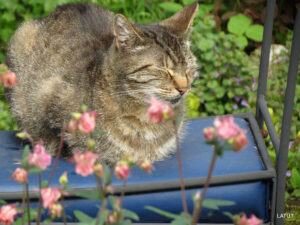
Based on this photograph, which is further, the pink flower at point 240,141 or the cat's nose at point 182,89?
the cat's nose at point 182,89

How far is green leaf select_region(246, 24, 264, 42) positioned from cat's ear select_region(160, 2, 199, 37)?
172 cm

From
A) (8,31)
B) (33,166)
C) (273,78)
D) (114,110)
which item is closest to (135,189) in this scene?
(114,110)

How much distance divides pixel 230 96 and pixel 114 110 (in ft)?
4.92

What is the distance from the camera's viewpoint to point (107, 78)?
2.29 m

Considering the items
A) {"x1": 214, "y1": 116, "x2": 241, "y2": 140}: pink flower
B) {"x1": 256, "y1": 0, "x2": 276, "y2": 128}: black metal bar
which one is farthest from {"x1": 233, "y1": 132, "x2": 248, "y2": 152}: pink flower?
{"x1": 256, "y1": 0, "x2": 276, "y2": 128}: black metal bar

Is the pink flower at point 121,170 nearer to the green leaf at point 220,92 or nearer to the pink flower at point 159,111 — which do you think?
the pink flower at point 159,111

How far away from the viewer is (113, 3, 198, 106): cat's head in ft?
7.22

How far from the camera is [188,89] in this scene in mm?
2264

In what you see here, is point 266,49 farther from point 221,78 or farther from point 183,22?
point 221,78

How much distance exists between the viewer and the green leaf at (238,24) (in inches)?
162

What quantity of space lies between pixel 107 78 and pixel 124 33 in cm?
21

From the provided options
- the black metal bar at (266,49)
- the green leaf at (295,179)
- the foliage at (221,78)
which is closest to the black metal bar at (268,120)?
the black metal bar at (266,49)

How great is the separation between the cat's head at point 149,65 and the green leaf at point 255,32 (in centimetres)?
190

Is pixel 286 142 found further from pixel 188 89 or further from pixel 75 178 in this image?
pixel 75 178
